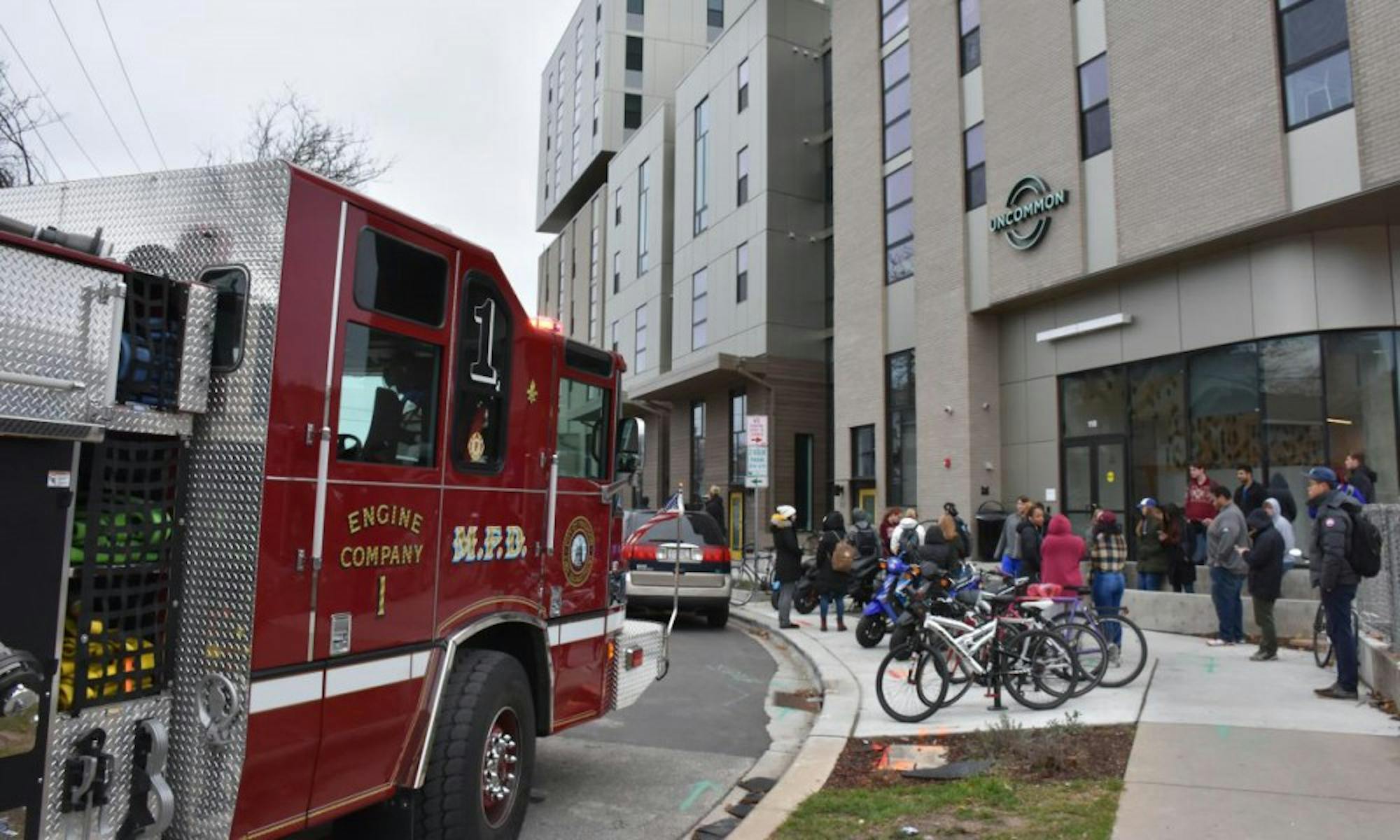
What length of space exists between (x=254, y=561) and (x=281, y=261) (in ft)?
3.62

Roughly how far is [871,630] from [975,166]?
1233 centimetres

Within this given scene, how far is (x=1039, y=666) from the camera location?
7805 millimetres

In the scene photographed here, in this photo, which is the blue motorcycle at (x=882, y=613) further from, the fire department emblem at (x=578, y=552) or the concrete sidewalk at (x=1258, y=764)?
the fire department emblem at (x=578, y=552)

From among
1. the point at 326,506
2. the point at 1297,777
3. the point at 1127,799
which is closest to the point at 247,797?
the point at 326,506

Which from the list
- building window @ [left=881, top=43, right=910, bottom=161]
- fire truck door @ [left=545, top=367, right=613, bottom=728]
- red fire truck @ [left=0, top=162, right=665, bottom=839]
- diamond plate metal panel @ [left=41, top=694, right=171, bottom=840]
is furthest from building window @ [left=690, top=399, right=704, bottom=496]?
diamond plate metal panel @ [left=41, top=694, right=171, bottom=840]

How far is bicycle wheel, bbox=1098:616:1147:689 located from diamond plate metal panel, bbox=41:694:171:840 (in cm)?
758

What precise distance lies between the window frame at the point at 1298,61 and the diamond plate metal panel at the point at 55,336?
15.1 metres

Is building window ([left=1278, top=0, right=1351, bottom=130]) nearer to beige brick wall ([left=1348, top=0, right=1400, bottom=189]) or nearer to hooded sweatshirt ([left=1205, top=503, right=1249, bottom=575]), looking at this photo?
beige brick wall ([left=1348, top=0, right=1400, bottom=189])

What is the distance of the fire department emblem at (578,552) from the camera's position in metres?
5.43

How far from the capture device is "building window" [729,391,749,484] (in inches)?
1128

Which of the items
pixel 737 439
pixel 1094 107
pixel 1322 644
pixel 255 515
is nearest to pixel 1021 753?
pixel 255 515

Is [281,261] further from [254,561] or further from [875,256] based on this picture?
[875,256]

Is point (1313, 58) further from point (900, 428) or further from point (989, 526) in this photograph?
point (900, 428)

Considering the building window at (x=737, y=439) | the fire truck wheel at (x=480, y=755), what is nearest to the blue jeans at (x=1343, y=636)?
the fire truck wheel at (x=480, y=755)
